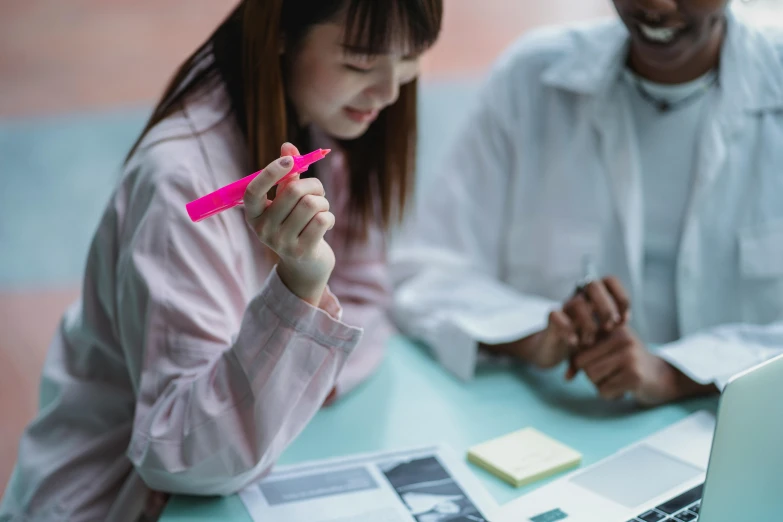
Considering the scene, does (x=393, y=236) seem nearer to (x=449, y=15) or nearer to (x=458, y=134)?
(x=458, y=134)

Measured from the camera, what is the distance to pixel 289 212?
0.77 meters

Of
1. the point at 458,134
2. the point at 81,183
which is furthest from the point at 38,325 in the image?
the point at 458,134

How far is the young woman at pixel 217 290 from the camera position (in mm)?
862

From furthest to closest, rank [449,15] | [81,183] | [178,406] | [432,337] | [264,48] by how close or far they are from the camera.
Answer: [449,15]
[81,183]
[432,337]
[264,48]
[178,406]

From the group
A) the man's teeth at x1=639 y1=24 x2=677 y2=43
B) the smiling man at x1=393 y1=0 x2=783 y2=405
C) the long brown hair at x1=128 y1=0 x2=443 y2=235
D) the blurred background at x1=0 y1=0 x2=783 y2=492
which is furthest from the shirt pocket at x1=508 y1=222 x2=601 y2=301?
the blurred background at x1=0 y1=0 x2=783 y2=492

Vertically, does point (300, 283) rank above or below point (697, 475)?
above

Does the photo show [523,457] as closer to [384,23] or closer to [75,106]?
[384,23]

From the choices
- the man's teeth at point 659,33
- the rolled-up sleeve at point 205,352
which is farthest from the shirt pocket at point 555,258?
the rolled-up sleeve at point 205,352

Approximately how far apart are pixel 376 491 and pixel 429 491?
0.06m

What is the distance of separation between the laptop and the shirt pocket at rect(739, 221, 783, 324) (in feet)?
1.04

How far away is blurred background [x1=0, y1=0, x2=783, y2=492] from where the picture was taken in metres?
2.70

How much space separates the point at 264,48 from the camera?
3.26 ft

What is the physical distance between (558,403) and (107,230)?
2.06ft

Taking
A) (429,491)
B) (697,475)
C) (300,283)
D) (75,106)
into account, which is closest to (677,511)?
(697,475)
